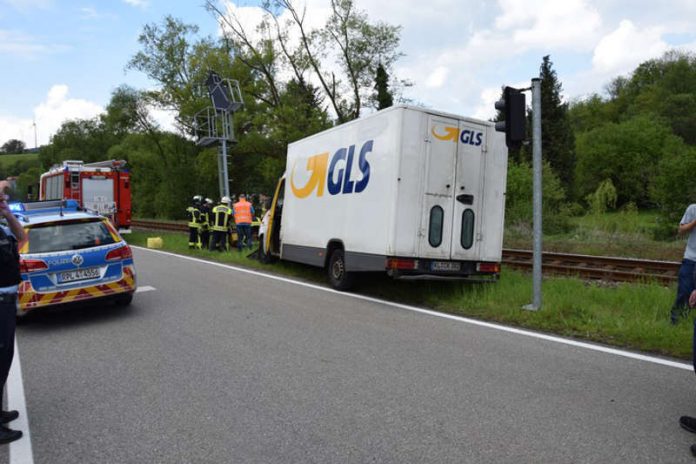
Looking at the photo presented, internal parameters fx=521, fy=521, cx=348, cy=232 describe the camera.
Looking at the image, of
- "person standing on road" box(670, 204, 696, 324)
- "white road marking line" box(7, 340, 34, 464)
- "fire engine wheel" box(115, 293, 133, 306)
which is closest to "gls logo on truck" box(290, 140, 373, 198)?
"fire engine wheel" box(115, 293, 133, 306)

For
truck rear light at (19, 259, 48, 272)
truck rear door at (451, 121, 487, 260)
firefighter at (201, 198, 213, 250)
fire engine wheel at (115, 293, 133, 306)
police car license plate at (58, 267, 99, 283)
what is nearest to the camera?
truck rear light at (19, 259, 48, 272)

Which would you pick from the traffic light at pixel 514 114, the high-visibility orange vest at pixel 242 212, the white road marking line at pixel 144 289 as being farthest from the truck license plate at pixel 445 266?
the high-visibility orange vest at pixel 242 212

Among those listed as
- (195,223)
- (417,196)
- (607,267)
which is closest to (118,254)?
(417,196)

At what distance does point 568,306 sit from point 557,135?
153 feet

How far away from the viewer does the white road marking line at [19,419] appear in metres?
3.27

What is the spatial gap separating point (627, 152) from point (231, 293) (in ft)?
169

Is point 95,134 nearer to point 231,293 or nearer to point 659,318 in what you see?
point 231,293

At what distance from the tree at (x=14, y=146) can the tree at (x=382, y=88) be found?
102 meters

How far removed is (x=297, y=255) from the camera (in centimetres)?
1035

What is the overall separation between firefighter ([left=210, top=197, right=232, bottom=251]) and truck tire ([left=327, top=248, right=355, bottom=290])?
644 centimetres

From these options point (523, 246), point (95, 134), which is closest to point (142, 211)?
point (95, 134)

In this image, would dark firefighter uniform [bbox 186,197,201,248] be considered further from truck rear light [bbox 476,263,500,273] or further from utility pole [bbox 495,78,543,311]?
utility pole [bbox 495,78,543,311]

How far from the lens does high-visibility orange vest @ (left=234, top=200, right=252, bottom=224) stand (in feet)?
48.8

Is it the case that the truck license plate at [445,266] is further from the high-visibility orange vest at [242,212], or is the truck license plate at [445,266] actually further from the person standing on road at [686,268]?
the high-visibility orange vest at [242,212]
